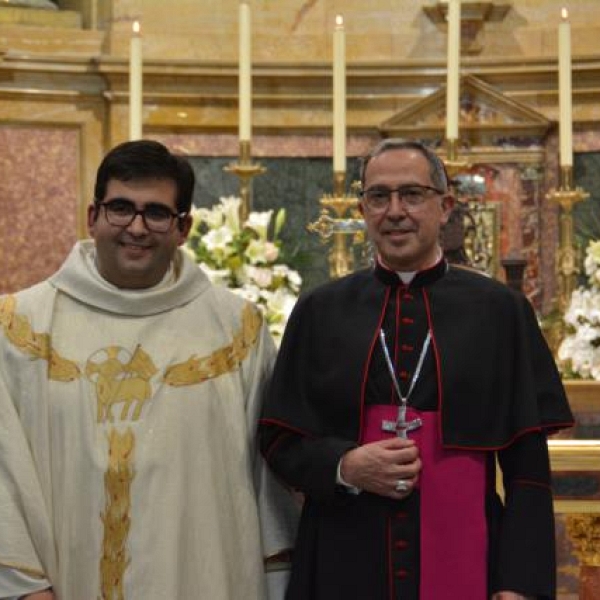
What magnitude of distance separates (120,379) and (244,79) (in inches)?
130

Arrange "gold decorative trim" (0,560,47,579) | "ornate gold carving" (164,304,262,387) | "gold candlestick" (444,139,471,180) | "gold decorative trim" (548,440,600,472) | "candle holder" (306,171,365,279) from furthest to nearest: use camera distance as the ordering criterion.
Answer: "gold candlestick" (444,139,471,180)
"candle holder" (306,171,365,279)
"gold decorative trim" (548,440,600,472)
"ornate gold carving" (164,304,262,387)
"gold decorative trim" (0,560,47,579)

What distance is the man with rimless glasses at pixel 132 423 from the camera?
146 inches

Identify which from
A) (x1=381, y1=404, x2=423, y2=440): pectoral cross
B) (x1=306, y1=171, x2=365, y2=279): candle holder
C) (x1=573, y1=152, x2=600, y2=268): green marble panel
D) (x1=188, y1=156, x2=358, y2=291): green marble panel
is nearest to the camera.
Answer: (x1=381, y1=404, x2=423, y2=440): pectoral cross

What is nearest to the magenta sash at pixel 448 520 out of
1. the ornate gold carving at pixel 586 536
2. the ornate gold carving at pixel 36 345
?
the ornate gold carving at pixel 36 345

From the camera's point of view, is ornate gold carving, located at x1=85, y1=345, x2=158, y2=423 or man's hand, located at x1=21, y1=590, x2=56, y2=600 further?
ornate gold carving, located at x1=85, y1=345, x2=158, y2=423

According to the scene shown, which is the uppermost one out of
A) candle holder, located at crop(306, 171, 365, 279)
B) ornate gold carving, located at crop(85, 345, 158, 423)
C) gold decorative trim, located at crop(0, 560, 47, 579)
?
candle holder, located at crop(306, 171, 365, 279)

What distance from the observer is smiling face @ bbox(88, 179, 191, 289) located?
375 centimetres

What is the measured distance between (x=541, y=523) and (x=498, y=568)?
0.13 m

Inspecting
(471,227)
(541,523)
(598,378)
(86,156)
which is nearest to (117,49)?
(86,156)

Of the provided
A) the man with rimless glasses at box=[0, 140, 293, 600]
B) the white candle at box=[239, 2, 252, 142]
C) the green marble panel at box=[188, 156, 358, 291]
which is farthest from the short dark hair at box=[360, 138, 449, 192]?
the green marble panel at box=[188, 156, 358, 291]

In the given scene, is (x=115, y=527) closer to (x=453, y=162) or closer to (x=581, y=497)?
(x=581, y=497)

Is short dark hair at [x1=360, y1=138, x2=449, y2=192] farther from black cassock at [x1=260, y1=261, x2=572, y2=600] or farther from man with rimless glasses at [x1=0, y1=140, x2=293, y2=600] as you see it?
man with rimless glasses at [x1=0, y1=140, x2=293, y2=600]

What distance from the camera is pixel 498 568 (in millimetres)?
3652

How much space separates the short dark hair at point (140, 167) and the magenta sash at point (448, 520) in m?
0.71
